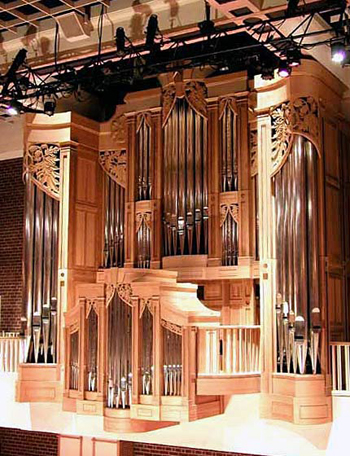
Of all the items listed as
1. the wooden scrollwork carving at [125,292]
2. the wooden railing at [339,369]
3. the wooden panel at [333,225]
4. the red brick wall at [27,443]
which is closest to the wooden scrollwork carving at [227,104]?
the wooden panel at [333,225]

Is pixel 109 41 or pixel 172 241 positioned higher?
pixel 109 41

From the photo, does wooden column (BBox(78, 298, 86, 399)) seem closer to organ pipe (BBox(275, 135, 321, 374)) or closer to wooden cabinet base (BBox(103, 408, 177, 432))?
wooden cabinet base (BBox(103, 408, 177, 432))

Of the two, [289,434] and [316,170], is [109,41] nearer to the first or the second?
[316,170]

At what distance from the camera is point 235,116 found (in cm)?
1055

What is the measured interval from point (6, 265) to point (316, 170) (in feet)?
21.3

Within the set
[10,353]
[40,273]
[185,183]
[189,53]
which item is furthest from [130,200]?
[10,353]

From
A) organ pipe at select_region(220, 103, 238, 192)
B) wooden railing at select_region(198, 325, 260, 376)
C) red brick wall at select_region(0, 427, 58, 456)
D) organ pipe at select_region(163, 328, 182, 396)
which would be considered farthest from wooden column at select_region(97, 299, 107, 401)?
red brick wall at select_region(0, 427, 58, 456)

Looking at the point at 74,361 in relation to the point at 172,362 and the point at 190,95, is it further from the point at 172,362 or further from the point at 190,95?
the point at 190,95

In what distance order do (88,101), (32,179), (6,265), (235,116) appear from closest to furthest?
(235,116), (32,179), (88,101), (6,265)

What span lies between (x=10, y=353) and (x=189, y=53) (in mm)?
4756

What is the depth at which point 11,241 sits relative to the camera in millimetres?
13672

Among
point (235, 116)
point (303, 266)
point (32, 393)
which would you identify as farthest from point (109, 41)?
point (32, 393)

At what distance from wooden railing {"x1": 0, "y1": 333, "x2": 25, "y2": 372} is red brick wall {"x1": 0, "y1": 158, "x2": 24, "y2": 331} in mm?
A: 2054

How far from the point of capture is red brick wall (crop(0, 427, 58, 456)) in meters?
13.3
